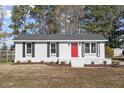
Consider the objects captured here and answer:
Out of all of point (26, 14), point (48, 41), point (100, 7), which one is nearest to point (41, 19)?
point (26, 14)

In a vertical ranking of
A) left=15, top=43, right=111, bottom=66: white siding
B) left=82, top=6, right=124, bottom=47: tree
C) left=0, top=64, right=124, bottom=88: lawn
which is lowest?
left=0, top=64, right=124, bottom=88: lawn

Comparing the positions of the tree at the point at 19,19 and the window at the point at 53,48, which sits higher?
the tree at the point at 19,19

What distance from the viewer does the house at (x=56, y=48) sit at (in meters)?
29.6

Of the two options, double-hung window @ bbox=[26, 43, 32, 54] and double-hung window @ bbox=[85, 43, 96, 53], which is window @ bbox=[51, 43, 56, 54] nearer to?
double-hung window @ bbox=[26, 43, 32, 54]

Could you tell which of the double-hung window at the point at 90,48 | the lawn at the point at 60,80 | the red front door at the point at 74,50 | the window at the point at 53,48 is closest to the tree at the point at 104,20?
the double-hung window at the point at 90,48

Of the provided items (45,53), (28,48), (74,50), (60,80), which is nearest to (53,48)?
(45,53)

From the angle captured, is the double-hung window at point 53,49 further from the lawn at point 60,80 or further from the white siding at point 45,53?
the lawn at point 60,80

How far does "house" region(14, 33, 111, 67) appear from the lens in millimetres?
29562

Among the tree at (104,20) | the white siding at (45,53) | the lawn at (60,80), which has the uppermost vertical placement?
the tree at (104,20)

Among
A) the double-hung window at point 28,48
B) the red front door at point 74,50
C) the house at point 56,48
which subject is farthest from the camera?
the red front door at point 74,50

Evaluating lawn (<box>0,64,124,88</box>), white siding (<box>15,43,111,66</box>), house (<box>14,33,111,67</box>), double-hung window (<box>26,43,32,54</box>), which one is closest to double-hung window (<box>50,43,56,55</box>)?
house (<box>14,33,111,67</box>)

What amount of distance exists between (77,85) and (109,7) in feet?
117

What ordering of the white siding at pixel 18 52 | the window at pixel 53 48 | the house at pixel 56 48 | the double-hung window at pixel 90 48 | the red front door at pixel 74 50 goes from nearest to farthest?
the white siding at pixel 18 52 → the house at pixel 56 48 → the window at pixel 53 48 → the double-hung window at pixel 90 48 → the red front door at pixel 74 50
